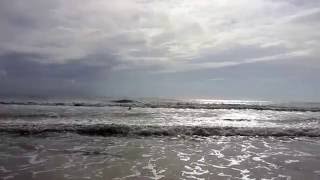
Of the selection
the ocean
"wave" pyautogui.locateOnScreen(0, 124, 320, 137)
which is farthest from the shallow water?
"wave" pyautogui.locateOnScreen(0, 124, 320, 137)

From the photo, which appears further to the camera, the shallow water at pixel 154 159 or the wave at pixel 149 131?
the wave at pixel 149 131

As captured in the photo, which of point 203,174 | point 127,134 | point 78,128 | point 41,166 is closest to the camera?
point 203,174

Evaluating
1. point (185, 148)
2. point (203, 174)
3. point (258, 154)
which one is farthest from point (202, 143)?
point (203, 174)

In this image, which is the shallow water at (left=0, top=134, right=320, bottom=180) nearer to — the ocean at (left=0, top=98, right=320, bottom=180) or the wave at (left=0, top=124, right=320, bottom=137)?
the ocean at (left=0, top=98, right=320, bottom=180)

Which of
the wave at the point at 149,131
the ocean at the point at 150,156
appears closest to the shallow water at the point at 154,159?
the ocean at the point at 150,156

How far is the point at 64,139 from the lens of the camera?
1523 cm

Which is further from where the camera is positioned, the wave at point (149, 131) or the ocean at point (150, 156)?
the wave at point (149, 131)

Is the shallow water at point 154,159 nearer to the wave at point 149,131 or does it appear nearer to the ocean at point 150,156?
the ocean at point 150,156

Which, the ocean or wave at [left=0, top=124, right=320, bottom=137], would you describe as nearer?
the ocean

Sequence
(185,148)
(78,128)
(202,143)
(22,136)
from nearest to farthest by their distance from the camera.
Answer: (185,148) < (202,143) < (22,136) < (78,128)

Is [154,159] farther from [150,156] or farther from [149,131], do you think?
[149,131]

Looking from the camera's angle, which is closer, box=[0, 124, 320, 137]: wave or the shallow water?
the shallow water

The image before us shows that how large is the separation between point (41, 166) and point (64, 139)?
19.1ft

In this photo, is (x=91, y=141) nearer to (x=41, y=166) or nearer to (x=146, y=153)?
(x=146, y=153)
